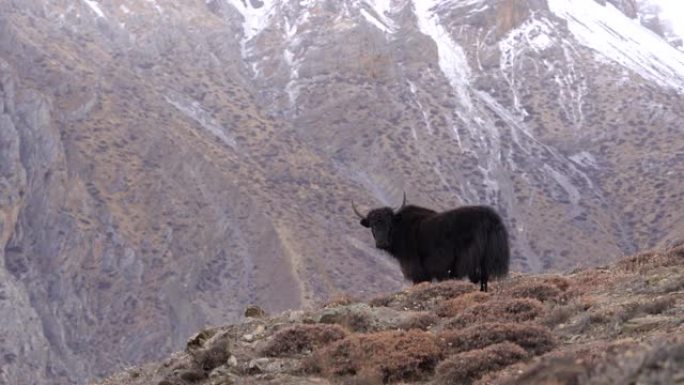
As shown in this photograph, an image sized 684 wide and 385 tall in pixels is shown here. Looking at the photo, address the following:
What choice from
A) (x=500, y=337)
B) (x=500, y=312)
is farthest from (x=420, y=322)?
(x=500, y=337)

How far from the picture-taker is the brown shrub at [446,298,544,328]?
12.1m

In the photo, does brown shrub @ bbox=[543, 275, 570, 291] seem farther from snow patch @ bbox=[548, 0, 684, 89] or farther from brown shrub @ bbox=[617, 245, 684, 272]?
snow patch @ bbox=[548, 0, 684, 89]

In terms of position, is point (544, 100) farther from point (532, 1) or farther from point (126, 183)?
point (126, 183)

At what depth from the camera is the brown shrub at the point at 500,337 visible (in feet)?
33.9

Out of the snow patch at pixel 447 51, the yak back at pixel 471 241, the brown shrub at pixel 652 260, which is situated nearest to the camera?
the brown shrub at pixel 652 260

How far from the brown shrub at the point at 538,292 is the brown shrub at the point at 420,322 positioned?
1535 millimetres

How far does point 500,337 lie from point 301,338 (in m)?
2.26

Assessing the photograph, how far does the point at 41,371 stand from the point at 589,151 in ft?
201

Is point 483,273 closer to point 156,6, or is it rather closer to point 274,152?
point 274,152

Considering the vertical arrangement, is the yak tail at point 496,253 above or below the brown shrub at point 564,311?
below

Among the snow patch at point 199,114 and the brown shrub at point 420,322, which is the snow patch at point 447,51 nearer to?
the snow patch at point 199,114

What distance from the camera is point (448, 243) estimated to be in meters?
17.3

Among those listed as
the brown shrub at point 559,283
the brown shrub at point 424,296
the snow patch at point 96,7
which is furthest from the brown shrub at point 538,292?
the snow patch at point 96,7

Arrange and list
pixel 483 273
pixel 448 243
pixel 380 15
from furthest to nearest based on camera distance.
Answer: pixel 380 15 → pixel 448 243 → pixel 483 273
